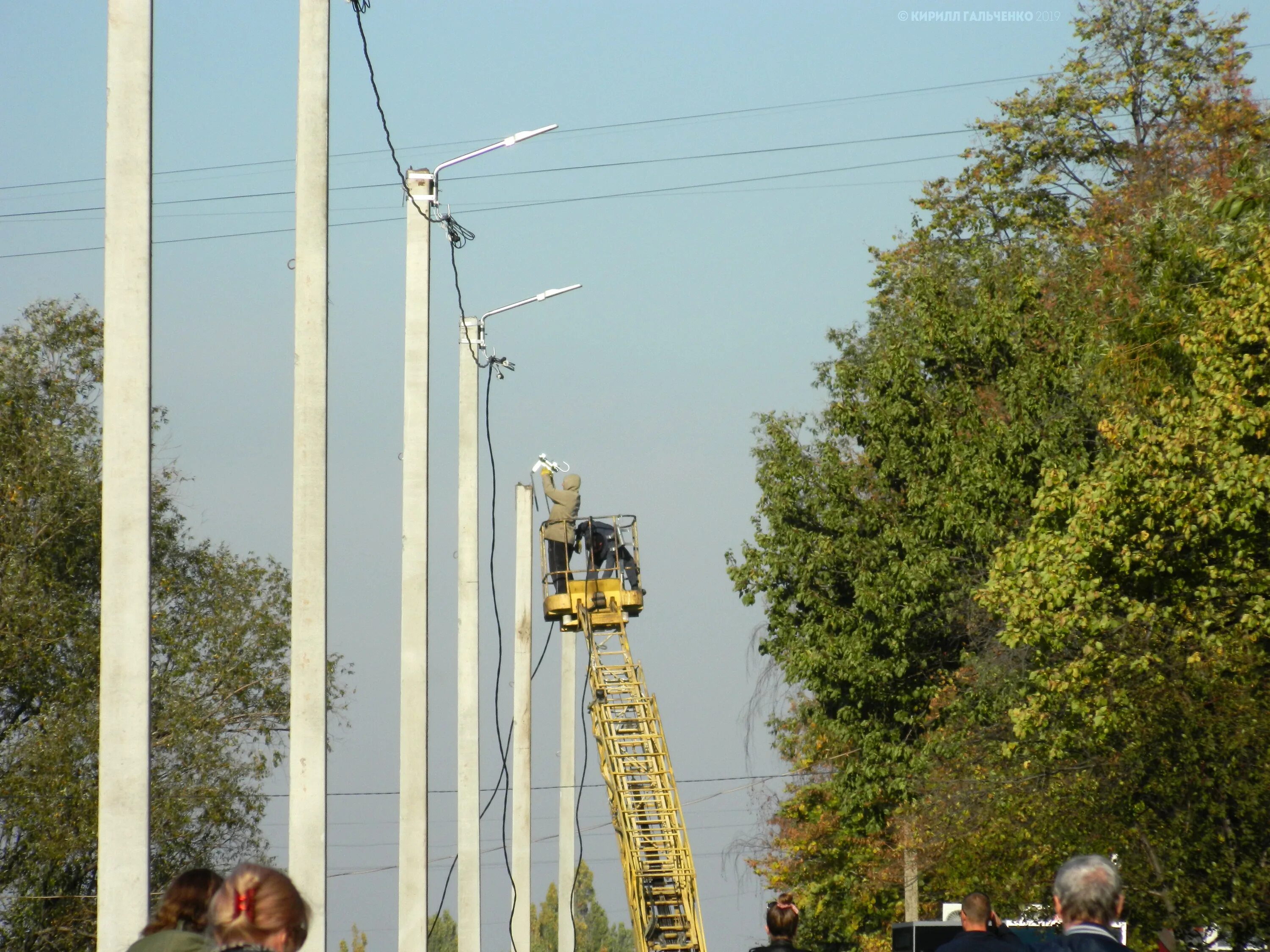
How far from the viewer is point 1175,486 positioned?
18.2 meters

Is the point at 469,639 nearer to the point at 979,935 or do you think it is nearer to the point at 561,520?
the point at 561,520

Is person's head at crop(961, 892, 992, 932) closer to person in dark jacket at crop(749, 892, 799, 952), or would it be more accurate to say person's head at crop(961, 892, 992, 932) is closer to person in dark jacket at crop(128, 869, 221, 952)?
person in dark jacket at crop(749, 892, 799, 952)

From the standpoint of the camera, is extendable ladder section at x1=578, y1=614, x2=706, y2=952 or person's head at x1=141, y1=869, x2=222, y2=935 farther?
extendable ladder section at x1=578, y1=614, x2=706, y2=952

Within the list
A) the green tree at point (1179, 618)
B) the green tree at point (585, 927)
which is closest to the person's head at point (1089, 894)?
the green tree at point (1179, 618)

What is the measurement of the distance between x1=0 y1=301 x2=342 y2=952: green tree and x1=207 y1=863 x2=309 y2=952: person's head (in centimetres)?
2783

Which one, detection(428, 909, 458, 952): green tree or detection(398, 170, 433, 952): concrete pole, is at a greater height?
detection(398, 170, 433, 952): concrete pole

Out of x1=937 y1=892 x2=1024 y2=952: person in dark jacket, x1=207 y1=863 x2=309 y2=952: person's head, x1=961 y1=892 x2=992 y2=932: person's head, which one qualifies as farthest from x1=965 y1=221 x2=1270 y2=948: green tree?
x1=207 y1=863 x2=309 y2=952: person's head

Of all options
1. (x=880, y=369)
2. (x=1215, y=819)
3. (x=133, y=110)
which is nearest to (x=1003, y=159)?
(x=880, y=369)

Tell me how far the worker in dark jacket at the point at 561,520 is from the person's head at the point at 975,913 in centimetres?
2294

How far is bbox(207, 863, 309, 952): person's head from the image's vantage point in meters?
4.57

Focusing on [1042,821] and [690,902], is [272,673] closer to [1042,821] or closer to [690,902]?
[690,902]

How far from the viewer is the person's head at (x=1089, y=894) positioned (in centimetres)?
618

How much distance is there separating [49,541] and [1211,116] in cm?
2478

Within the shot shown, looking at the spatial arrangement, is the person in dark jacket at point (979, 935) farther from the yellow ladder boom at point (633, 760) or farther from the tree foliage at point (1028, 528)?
the yellow ladder boom at point (633, 760)
